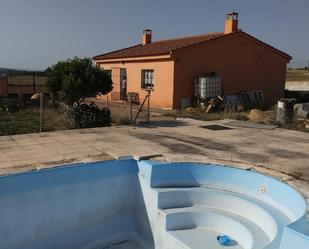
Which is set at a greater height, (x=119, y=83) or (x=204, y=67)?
(x=204, y=67)

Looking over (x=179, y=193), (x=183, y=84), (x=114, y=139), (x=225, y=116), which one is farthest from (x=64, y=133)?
(x=183, y=84)

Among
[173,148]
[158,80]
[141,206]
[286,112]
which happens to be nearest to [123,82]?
[158,80]

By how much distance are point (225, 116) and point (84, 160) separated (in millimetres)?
8793

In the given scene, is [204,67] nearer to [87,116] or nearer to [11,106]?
[87,116]

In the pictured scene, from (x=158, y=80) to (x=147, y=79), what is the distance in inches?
53.5

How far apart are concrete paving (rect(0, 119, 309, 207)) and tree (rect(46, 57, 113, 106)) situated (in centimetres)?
147

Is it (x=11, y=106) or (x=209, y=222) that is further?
(x=11, y=106)

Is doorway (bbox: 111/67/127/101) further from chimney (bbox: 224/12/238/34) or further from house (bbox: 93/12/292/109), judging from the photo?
chimney (bbox: 224/12/238/34)

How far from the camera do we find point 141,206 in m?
7.52

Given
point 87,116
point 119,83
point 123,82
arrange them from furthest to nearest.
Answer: point 119,83 → point 123,82 → point 87,116

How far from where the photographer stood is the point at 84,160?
7.50 m

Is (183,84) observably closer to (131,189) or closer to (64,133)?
(64,133)

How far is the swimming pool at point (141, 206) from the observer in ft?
20.5

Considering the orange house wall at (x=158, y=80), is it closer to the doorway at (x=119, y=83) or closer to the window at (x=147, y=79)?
the window at (x=147, y=79)
